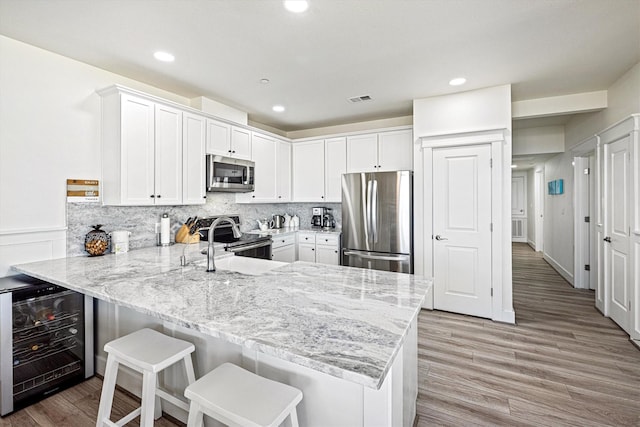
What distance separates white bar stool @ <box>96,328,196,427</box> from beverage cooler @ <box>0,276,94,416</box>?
0.87 metres

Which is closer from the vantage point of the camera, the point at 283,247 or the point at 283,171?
the point at 283,247

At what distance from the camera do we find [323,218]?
4.98m

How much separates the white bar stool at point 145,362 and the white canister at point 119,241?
133cm

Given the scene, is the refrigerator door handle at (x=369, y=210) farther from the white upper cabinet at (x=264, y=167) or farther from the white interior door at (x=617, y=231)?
the white interior door at (x=617, y=231)

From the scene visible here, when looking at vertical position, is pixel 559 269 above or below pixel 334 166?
below

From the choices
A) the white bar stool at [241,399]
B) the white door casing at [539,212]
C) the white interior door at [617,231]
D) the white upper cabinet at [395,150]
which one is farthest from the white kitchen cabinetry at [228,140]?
the white door casing at [539,212]

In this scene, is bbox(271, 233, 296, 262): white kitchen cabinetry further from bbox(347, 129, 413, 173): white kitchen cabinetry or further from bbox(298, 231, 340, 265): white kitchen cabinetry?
bbox(347, 129, 413, 173): white kitchen cabinetry

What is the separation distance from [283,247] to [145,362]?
2.83 m

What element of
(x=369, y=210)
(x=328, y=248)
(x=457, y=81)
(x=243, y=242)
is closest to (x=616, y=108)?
(x=457, y=81)

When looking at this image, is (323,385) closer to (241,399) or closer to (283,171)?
(241,399)

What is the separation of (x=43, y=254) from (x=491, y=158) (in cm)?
444

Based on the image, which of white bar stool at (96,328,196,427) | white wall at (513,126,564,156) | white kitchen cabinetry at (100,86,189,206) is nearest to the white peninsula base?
white bar stool at (96,328,196,427)

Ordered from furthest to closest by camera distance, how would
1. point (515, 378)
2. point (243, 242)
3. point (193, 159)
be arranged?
1. point (243, 242)
2. point (193, 159)
3. point (515, 378)

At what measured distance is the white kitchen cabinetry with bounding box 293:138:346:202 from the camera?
457 cm
